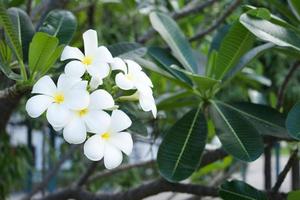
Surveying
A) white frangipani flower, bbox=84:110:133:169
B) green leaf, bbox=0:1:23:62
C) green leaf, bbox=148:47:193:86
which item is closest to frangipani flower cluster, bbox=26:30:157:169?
white frangipani flower, bbox=84:110:133:169

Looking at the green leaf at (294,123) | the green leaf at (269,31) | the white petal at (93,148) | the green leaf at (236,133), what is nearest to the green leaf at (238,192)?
the green leaf at (236,133)

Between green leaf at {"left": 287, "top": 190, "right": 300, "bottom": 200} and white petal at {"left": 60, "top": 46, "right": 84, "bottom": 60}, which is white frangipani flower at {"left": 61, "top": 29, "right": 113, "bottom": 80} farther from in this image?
green leaf at {"left": 287, "top": 190, "right": 300, "bottom": 200}

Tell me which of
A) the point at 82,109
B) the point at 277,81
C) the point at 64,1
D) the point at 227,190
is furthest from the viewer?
the point at 277,81

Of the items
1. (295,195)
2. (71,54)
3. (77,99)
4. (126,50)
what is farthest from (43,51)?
(295,195)

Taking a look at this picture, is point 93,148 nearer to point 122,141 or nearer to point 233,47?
point 122,141

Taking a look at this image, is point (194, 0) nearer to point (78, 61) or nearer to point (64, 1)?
point (64, 1)

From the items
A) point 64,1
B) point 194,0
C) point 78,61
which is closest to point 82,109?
point 78,61
